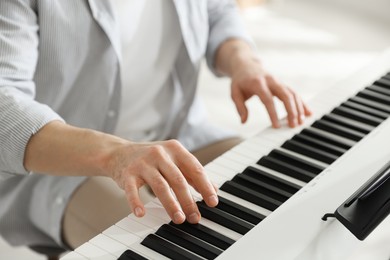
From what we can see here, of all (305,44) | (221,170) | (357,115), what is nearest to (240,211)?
(221,170)

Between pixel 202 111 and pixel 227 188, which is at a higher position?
pixel 227 188

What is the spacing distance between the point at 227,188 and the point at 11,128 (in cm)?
37

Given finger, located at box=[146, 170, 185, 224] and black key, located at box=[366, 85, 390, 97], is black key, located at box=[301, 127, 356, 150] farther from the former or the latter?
finger, located at box=[146, 170, 185, 224]

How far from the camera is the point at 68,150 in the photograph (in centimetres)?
111

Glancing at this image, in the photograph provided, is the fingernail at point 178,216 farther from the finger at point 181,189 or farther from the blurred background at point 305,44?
the blurred background at point 305,44

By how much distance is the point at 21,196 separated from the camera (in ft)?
4.90

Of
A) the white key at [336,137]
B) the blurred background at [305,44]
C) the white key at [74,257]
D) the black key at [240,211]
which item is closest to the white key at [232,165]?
the black key at [240,211]

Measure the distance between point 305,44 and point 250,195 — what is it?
7.93 feet

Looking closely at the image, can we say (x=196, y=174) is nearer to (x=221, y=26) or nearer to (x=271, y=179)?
(x=271, y=179)

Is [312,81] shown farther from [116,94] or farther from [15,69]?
[15,69]

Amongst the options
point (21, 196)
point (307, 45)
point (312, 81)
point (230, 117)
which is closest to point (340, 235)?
point (21, 196)

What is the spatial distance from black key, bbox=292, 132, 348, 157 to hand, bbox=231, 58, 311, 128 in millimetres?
47

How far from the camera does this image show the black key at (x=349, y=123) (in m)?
1.32

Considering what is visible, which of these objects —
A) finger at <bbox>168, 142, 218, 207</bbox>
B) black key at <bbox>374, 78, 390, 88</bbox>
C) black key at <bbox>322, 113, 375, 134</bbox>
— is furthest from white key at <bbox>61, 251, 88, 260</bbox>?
black key at <bbox>374, 78, 390, 88</bbox>
